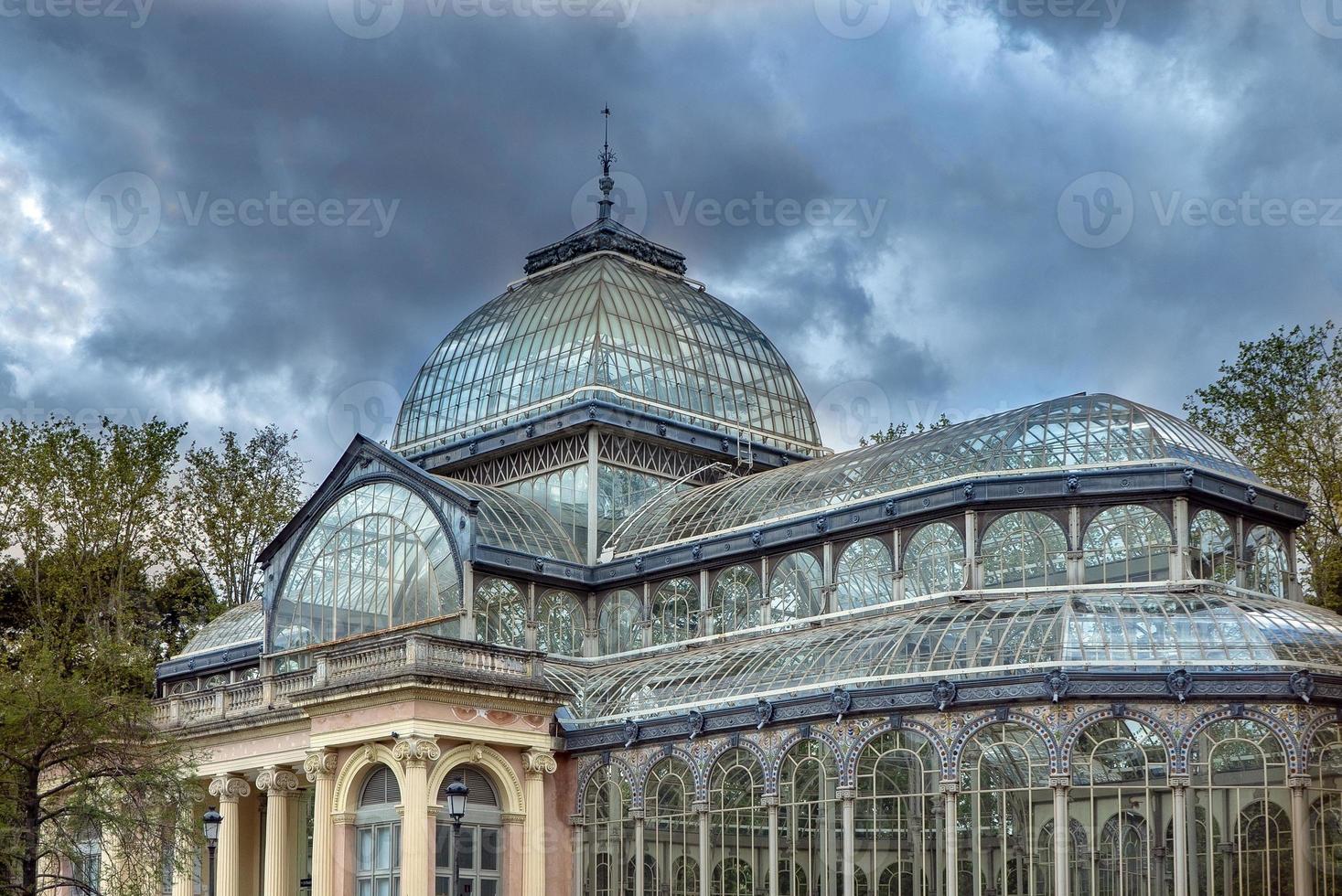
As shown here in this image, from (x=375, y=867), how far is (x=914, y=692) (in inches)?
622

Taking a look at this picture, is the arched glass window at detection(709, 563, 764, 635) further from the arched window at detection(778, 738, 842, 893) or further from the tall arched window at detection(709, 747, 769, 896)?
the arched window at detection(778, 738, 842, 893)

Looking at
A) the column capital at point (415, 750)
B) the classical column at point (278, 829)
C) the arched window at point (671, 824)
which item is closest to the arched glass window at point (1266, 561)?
the arched window at point (671, 824)

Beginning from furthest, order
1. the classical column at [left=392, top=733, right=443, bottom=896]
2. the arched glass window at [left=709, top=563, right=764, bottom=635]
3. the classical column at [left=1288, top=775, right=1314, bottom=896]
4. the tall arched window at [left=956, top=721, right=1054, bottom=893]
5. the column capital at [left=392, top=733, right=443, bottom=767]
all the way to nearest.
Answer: the arched glass window at [left=709, top=563, right=764, bottom=635]
the column capital at [left=392, top=733, right=443, bottom=767]
the classical column at [left=392, top=733, right=443, bottom=896]
the tall arched window at [left=956, top=721, right=1054, bottom=893]
the classical column at [left=1288, top=775, right=1314, bottom=896]

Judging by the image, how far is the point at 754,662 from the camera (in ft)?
159

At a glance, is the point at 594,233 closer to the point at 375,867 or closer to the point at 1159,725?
the point at 375,867

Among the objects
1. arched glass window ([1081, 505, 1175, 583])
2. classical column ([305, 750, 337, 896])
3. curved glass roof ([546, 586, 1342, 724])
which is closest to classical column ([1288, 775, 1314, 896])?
curved glass roof ([546, 586, 1342, 724])

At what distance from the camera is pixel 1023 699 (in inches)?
1615

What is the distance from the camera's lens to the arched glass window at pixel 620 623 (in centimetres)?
5631

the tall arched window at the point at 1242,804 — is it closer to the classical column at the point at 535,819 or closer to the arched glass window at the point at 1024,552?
the arched glass window at the point at 1024,552

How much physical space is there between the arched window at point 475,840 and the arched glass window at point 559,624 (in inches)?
292

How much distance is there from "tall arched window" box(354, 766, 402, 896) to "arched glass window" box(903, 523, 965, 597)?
49.4ft

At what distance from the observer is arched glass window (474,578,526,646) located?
5391 centimetres

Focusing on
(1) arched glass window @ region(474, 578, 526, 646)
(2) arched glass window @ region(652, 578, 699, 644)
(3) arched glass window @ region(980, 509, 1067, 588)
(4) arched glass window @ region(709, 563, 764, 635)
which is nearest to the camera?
(3) arched glass window @ region(980, 509, 1067, 588)

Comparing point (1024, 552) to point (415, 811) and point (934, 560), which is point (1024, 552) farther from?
point (415, 811)
